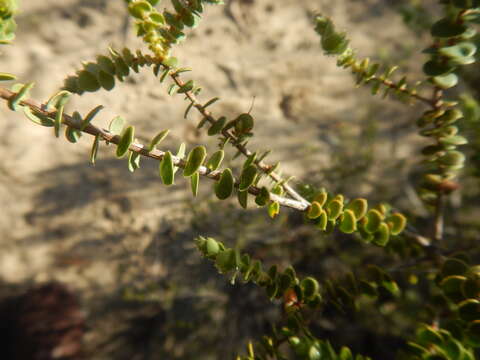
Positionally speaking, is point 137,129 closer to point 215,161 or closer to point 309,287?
point 215,161

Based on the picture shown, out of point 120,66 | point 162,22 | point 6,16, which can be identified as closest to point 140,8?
point 162,22

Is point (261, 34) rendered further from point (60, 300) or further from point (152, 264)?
point (60, 300)

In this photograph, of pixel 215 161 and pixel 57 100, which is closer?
pixel 57 100

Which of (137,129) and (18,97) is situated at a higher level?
(137,129)

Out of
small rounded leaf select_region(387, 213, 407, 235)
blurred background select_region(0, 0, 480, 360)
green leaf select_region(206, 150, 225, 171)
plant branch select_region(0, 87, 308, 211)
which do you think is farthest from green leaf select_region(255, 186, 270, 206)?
blurred background select_region(0, 0, 480, 360)

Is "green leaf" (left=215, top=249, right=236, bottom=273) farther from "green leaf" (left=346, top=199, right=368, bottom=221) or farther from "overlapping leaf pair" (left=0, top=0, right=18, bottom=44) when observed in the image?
"overlapping leaf pair" (left=0, top=0, right=18, bottom=44)

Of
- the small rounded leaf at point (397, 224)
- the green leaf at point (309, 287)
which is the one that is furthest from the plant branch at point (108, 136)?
the small rounded leaf at point (397, 224)
